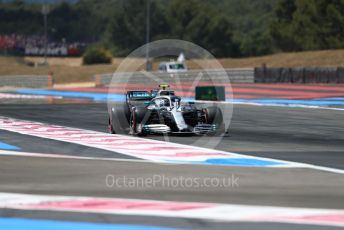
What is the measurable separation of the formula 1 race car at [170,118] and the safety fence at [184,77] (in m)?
32.4

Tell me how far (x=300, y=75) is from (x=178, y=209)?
41.5 meters

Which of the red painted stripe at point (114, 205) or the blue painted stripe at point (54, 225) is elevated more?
the blue painted stripe at point (54, 225)

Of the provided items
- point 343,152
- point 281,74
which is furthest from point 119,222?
point 281,74

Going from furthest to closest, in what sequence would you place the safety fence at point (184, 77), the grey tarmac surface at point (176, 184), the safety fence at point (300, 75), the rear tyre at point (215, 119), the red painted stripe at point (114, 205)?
the safety fence at point (184, 77)
the safety fence at point (300, 75)
the rear tyre at point (215, 119)
the grey tarmac surface at point (176, 184)
the red painted stripe at point (114, 205)

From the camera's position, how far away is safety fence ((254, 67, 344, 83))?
46719 mm

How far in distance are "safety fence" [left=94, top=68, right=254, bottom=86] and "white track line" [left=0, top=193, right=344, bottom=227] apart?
135ft

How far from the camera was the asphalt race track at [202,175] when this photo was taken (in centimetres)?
836

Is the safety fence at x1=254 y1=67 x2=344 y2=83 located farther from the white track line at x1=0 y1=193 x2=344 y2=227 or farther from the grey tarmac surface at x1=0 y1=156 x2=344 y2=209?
the white track line at x1=0 y1=193 x2=344 y2=227

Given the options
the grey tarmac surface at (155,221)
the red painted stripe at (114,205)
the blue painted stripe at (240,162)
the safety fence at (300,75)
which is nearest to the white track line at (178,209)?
the red painted stripe at (114,205)

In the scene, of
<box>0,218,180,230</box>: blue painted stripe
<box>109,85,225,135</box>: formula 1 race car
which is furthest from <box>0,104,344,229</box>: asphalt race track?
<box>109,85,225,135</box>: formula 1 race car

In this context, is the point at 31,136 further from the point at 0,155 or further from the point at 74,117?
the point at 74,117

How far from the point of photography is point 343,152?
45.9ft

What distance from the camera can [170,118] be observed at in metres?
16.8

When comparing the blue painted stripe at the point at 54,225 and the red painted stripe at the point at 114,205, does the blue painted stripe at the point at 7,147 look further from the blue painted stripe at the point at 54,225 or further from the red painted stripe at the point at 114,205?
the blue painted stripe at the point at 54,225
